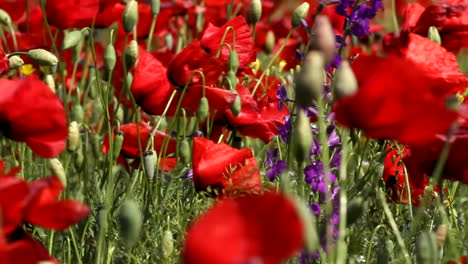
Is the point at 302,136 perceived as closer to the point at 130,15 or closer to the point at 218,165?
the point at 218,165

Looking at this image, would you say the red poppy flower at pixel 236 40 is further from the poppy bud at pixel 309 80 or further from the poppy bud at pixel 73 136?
the poppy bud at pixel 309 80

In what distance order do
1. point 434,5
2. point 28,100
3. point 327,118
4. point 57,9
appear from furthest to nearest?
1. point 57,9
2. point 434,5
3. point 327,118
4. point 28,100

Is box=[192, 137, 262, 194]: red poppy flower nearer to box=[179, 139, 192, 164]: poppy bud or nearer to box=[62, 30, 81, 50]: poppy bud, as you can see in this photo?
box=[179, 139, 192, 164]: poppy bud

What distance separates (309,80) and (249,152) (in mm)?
352

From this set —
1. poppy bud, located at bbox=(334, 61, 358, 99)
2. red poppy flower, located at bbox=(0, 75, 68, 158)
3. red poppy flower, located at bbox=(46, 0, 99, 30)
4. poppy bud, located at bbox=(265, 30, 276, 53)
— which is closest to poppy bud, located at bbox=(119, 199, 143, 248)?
red poppy flower, located at bbox=(0, 75, 68, 158)

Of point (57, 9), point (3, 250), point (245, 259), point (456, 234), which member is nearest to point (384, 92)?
point (245, 259)

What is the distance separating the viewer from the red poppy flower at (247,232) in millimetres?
534

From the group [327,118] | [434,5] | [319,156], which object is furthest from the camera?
[434,5]

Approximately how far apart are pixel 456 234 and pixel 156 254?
0.34m

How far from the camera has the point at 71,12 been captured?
1.48 m

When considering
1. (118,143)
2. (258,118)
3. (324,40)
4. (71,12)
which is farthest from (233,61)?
(324,40)

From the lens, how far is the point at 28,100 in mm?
808

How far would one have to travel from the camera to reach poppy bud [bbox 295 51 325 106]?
72 cm

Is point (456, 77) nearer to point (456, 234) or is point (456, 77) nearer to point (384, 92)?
point (456, 234)
